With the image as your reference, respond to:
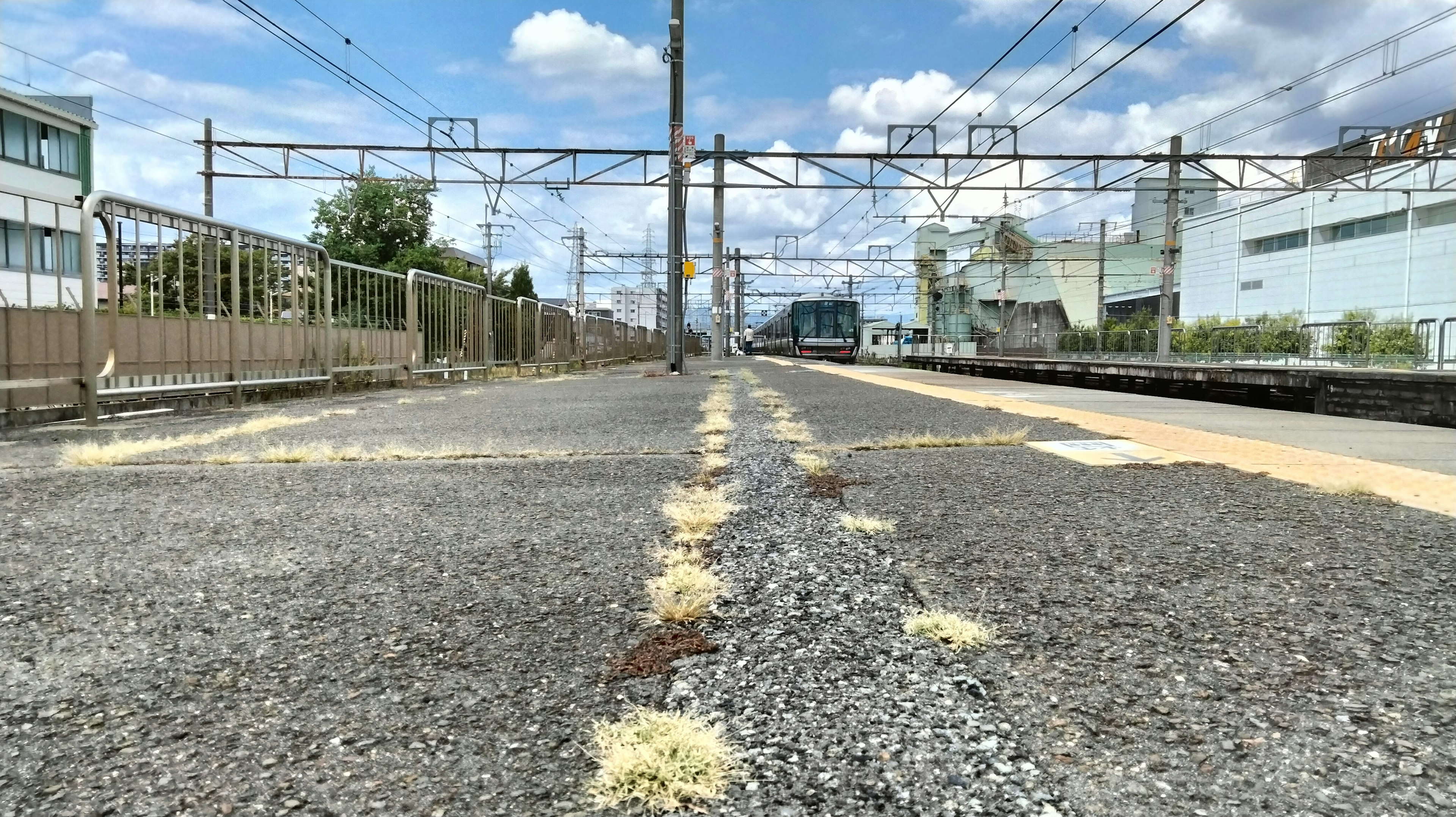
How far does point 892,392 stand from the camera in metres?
12.0

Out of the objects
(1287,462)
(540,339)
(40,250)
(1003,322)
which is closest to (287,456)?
(40,250)

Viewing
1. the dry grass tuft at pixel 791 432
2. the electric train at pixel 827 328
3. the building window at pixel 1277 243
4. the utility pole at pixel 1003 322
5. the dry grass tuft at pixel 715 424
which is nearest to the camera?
the dry grass tuft at pixel 791 432

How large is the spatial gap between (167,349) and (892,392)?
8.79m

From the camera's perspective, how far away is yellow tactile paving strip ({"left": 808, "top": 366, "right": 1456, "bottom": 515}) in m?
3.86

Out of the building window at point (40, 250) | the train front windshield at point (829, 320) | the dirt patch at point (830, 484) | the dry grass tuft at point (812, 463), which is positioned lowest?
the dirt patch at point (830, 484)

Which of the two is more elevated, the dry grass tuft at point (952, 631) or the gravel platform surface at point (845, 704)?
the dry grass tuft at point (952, 631)

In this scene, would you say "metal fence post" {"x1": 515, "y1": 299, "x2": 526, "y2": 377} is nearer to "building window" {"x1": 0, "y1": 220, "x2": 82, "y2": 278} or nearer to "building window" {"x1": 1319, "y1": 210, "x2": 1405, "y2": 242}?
"building window" {"x1": 0, "y1": 220, "x2": 82, "y2": 278}

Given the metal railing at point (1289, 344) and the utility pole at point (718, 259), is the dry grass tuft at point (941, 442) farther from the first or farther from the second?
the utility pole at point (718, 259)

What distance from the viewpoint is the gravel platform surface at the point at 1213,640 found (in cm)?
133

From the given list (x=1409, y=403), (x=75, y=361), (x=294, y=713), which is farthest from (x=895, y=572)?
(x=1409, y=403)

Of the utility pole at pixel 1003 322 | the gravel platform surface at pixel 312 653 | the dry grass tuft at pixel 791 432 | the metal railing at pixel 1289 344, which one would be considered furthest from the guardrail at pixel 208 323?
the utility pole at pixel 1003 322

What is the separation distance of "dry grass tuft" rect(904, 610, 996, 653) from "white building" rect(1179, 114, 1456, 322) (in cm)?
3168

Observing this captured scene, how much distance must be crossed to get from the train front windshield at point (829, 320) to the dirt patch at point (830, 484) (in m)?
40.6

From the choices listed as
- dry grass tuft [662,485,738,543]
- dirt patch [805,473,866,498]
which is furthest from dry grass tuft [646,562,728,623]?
dirt patch [805,473,866,498]
